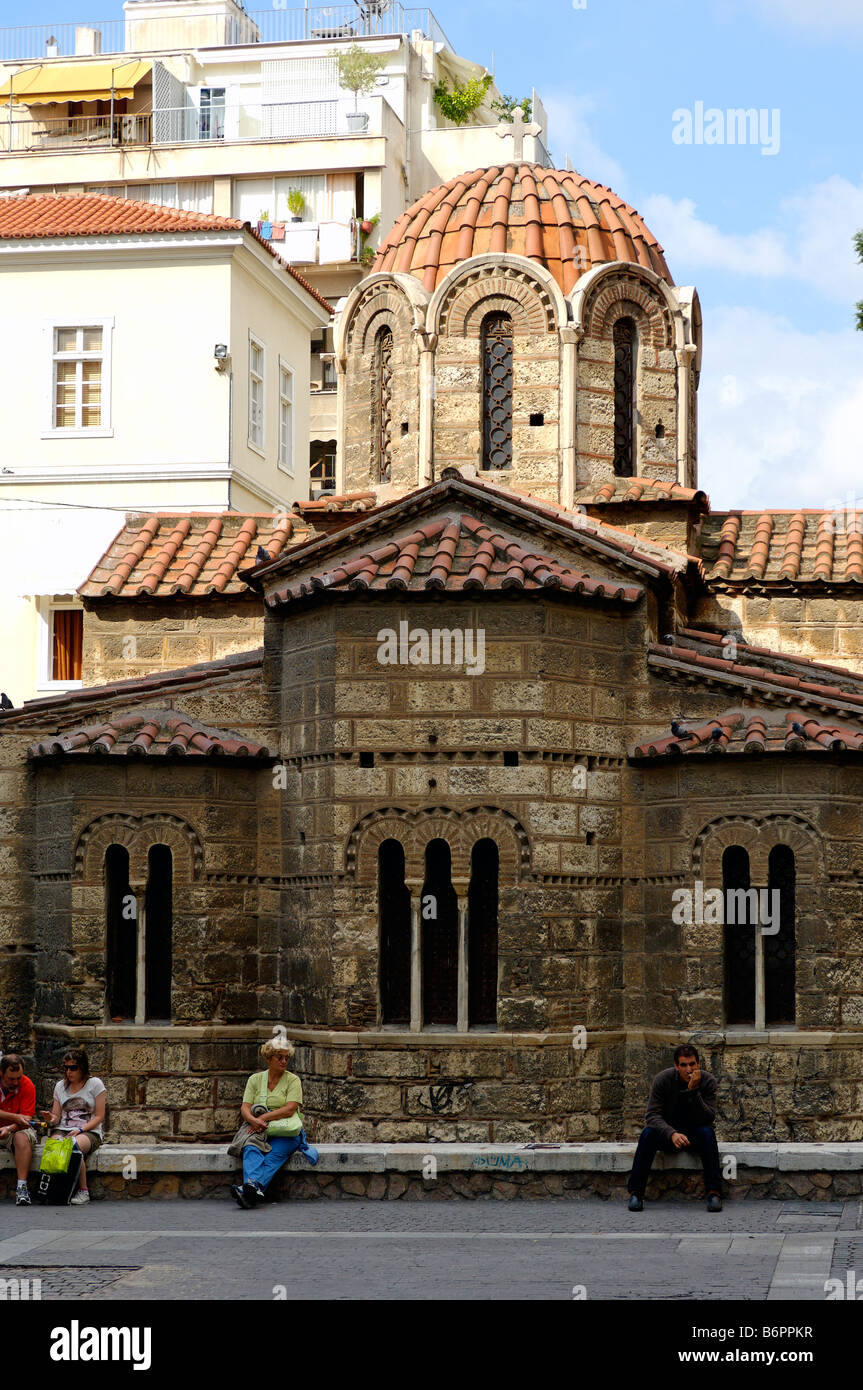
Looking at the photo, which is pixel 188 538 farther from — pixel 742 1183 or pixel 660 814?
pixel 742 1183

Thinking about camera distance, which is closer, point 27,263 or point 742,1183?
point 742,1183

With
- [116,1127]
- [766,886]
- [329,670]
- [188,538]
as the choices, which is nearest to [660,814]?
[766,886]

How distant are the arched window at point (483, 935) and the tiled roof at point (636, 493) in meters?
5.28

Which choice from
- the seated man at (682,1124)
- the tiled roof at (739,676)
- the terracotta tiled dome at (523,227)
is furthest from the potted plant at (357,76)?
the seated man at (682,1124)

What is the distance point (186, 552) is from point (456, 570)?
602 centimetres

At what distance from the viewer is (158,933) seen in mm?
18125

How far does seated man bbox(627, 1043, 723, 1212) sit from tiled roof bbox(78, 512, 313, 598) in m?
8.72

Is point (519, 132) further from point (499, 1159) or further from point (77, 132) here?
point (77, 132)

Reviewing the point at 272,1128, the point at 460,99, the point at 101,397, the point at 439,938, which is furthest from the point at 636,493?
the point at 460,99

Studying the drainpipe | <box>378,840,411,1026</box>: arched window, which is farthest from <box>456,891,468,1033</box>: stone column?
the drainpipe

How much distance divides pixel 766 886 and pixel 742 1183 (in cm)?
370

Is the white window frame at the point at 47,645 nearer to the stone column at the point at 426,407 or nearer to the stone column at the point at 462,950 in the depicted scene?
the stone column at the point at 426,407

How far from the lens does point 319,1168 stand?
45.5 feet

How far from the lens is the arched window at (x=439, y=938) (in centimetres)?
1711
